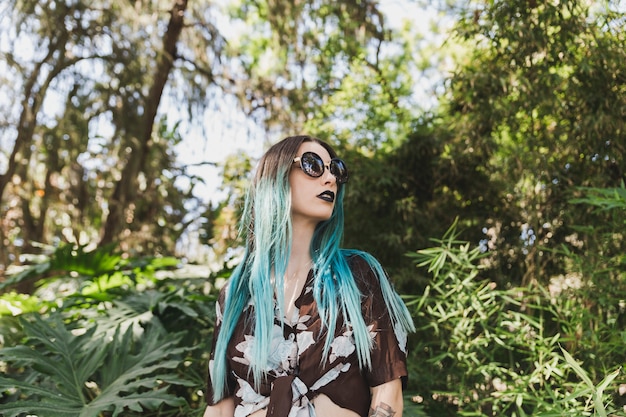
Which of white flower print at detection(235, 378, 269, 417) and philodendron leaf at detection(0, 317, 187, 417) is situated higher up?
white flower print at detection(235, 378, 269, 417)

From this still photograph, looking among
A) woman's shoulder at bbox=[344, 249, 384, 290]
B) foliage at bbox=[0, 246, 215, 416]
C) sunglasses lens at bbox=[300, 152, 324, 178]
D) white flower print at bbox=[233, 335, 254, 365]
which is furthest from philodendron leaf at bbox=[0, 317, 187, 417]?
sunglasses lens at bbox=[300, 152, 324, 178]

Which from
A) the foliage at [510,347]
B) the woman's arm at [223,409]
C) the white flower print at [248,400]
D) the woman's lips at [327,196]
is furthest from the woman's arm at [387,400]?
the foliage at [510,347]

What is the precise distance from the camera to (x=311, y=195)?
6.52 feet

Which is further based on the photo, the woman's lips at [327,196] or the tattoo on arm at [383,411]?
the woman's lips at [327,196]

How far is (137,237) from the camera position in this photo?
675 centimetres

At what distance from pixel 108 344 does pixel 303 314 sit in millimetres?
1245

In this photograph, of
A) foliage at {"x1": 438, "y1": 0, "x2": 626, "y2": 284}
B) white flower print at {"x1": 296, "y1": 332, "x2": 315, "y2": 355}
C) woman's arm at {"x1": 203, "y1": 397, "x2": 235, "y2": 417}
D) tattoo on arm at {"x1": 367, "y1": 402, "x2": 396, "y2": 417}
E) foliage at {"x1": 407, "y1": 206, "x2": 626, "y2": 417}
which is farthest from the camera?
foliage at {"x1": 438, "y1": 0, "x2": 626, "y2": 284}

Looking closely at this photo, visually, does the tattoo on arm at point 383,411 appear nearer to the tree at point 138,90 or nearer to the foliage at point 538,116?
the foliage at point 538,116

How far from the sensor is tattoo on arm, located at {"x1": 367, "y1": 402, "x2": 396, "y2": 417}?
1727 mm

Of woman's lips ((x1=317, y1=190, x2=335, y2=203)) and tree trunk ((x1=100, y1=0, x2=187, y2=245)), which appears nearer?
woman's lips ((x1=317, y1=190, x2=335, y2=203))

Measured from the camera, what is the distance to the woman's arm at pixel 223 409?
1962mm

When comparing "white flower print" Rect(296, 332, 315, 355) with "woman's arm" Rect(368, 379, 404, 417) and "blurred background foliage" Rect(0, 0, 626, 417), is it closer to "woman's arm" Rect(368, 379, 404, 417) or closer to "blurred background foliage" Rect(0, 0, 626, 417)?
"woman's arm" Rect(368, 379, 404, 417)

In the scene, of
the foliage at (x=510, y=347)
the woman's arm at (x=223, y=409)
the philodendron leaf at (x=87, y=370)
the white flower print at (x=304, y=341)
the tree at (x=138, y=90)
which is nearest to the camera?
the white flower print at (x=304, y=341)

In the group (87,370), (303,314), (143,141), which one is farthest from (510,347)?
(143,141)
